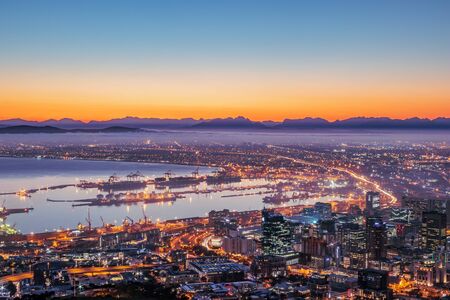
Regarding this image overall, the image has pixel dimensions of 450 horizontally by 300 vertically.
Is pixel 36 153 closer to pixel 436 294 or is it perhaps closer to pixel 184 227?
pixel 184 227

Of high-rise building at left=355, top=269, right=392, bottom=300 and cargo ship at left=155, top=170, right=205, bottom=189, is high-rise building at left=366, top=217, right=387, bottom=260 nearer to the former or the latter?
high-rise building at left=355, top=269, right=392, bottom=300

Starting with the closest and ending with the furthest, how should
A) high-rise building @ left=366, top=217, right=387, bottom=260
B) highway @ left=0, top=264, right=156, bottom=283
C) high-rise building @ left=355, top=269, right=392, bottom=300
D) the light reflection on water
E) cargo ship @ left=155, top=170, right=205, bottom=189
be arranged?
high-rise building @ left=355, top=269, right=392, bottom=300
highway @ left=0, top=264, right=156, bottom=283
high-rise building @ left=366, top=217, right=387, bottom=260
the light reflection on water
cargo ship @ left=155, top=170, right=205, bottom=189

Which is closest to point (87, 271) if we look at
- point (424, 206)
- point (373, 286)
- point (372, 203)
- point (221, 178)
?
point (373, 286)

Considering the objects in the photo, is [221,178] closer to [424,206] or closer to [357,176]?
[357,176]

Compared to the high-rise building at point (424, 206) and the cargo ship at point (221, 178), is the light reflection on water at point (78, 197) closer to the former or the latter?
the cargo ship at point (221, 178)

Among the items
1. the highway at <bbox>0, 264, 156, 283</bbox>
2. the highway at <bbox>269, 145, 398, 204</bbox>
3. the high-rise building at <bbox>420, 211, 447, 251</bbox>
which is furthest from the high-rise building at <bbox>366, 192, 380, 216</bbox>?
the highway at <bbox>0, 264, 156, 283</bbox>

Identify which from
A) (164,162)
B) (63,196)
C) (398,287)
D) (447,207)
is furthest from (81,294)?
(164,162)

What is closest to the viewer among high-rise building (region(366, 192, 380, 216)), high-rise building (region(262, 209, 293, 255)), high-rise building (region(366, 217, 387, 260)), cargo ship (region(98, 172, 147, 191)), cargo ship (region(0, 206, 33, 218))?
high-rise building (region(366, 217, 387, 260))
